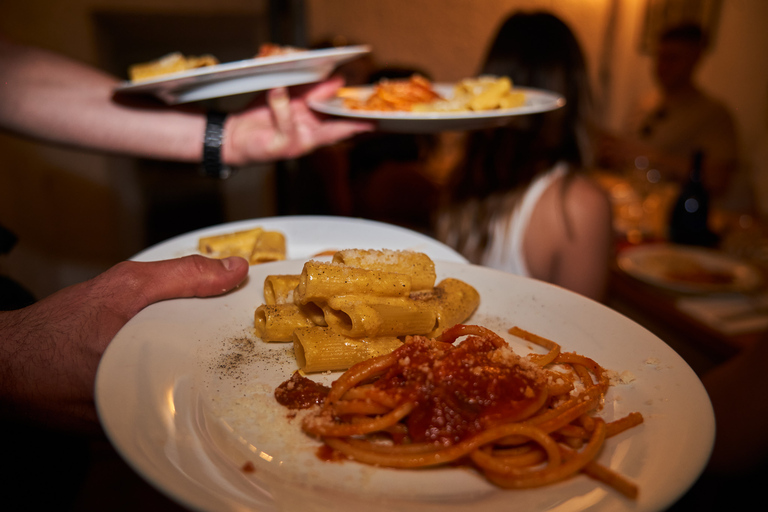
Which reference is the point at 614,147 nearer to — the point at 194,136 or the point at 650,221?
the point at 650,221

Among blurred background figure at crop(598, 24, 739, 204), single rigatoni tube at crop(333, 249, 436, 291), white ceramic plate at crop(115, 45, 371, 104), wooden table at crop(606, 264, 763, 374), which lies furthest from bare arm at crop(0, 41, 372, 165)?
blurred background figure at crop(598, 24, 739, 204)

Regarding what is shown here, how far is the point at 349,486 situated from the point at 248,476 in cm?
12

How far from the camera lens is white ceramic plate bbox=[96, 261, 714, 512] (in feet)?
1.74

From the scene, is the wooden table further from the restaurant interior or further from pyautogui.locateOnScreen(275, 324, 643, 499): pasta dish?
pyautogui.locateOnScreen(275, 324, 643, 499): pasta dish

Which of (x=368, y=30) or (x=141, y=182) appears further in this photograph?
(x=141, y=182)

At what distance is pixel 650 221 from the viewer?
3.02m

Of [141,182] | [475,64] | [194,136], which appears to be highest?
[475,64]

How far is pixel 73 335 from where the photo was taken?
84 centimetres

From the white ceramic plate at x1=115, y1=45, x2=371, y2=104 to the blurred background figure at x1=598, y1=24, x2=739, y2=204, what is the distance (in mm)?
2836

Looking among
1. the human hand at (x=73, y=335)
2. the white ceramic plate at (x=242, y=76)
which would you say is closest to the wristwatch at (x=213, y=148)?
the white ceramic plate at (x=242, y=76)

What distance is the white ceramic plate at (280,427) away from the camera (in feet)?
1.74

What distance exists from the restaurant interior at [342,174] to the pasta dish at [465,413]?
1.16 m

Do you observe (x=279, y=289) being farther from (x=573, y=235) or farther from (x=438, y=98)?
(x=573, y=235)

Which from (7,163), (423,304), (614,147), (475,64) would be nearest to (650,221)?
(475,64)
